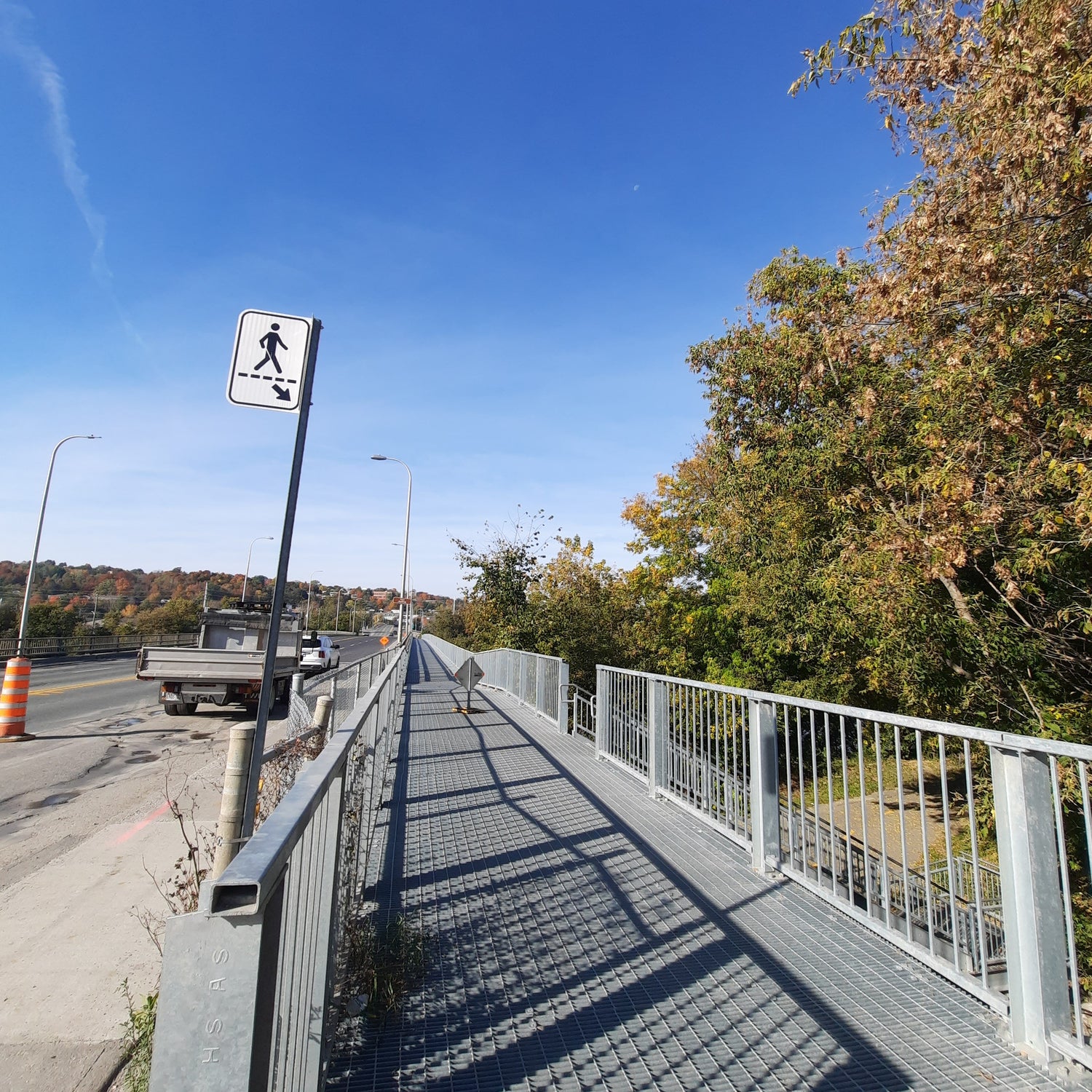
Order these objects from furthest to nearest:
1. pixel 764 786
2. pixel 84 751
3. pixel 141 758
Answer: pixel 84 751 → pixel 141 758 → pixel 764 786

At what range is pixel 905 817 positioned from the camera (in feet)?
17.3

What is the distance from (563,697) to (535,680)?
300cm

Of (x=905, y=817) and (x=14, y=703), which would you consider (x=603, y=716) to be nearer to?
(x=905, y=817)

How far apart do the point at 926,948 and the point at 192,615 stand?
64.9m

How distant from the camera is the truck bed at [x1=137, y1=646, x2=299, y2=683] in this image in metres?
13.8

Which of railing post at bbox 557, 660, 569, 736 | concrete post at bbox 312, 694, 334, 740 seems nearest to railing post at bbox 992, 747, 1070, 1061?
concrete post at bbox 312, 694, 334, 740

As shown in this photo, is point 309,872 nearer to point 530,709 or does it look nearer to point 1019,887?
point 1019,887

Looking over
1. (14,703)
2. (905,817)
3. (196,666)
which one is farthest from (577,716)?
(14,703)

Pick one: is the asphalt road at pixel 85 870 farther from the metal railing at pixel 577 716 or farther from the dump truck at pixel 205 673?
the metal railing at pixel 577 716

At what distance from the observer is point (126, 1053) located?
10.4 feet

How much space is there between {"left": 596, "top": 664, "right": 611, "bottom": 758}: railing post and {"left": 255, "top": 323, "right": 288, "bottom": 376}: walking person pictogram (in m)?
5.87

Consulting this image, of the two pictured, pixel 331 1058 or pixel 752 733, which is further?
pixel 752 733

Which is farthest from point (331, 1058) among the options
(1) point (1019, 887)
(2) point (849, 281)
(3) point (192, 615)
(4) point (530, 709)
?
(3) point (192, 615)

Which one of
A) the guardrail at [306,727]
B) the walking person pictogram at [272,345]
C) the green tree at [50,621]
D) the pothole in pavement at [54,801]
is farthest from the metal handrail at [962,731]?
the green tree at [50,621]
